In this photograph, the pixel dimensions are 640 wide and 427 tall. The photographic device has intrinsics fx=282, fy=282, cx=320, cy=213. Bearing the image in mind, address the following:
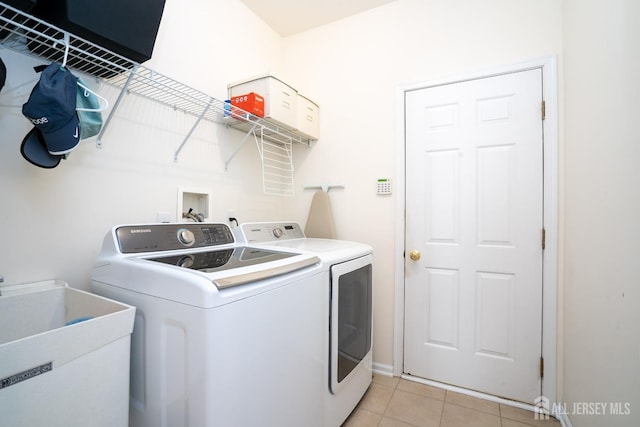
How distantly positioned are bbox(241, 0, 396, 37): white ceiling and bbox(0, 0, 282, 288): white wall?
0.35 feet

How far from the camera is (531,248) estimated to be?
5.96ft

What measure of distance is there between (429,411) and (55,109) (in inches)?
93.6

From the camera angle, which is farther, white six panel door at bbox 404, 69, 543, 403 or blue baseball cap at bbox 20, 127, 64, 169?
white six panel door at bbox 404, 69, 543, 403

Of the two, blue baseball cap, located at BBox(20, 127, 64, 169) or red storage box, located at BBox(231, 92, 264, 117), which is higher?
red storage box, located at BBox(231, 92, 264, 117)

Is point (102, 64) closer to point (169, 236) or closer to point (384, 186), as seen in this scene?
point (169, 236)

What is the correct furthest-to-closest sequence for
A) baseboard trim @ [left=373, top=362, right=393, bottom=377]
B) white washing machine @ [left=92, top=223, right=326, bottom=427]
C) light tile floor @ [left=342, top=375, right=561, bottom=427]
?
baseboard trim @ [left=373, top=362, right=393, bottom=377], light tile floor @ [left=342, top=375, right=561, bottom=427], white washing machine @ [left=92, top=223, right=326, bottom=427]

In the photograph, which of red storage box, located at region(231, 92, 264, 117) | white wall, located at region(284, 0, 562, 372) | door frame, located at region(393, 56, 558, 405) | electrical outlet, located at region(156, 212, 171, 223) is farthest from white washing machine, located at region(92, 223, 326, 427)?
door frame, located at region(393, 56, 558, 405)

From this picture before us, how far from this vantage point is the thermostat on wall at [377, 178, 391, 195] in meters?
2.19

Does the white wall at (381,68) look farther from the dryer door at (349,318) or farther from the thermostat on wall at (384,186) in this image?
the dryer door at (349,318)

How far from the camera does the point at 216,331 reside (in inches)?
33.8

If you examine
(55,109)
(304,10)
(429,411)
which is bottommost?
(429,411)

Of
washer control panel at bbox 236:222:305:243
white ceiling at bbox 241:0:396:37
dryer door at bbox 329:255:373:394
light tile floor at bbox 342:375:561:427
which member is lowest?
light tile floor at bbox 342:375:561:427

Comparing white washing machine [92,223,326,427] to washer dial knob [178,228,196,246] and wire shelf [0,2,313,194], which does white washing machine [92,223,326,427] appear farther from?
wire shelf [0,2,313,194]

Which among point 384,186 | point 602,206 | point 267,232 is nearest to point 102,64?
point 267,232
